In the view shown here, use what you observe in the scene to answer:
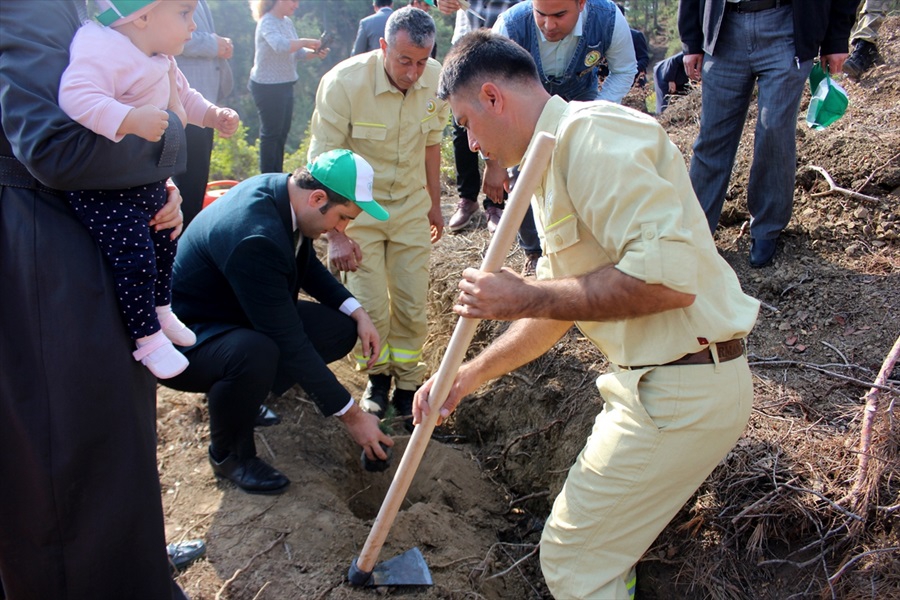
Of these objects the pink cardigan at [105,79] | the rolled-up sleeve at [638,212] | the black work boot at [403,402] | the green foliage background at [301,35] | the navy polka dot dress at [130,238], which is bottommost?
the green foliage background at [301,35]

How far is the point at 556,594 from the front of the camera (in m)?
2.17

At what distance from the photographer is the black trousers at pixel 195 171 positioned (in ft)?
14.0

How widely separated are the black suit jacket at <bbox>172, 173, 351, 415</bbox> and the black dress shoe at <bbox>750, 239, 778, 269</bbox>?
248 centimetres

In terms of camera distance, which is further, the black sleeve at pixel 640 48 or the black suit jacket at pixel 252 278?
the black sleeve at pixel 640 48

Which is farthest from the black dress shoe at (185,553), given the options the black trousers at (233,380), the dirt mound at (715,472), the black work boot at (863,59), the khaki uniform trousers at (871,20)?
the khaki uniform trousers at (871,20)

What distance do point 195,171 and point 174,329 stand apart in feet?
7.34

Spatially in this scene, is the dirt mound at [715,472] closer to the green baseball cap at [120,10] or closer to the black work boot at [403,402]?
the black work boot at [403,402]

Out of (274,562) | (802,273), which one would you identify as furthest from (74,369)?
(802,273)

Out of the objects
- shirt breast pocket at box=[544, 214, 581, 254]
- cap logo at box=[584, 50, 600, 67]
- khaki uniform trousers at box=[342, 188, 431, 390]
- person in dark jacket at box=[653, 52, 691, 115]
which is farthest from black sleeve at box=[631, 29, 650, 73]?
shirt breast pocket at box=[544, 214, 581, 254]

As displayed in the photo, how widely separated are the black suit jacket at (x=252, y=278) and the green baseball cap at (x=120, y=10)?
1177mm

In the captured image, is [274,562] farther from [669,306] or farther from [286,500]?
[669,306]

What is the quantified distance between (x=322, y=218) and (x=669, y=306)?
175 centimetres

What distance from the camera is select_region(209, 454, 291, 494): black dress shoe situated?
3170mm

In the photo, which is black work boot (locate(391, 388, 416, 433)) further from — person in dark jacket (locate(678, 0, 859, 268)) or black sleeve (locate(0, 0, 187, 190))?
black sleeve (locate(0, 0, 187, 190))
